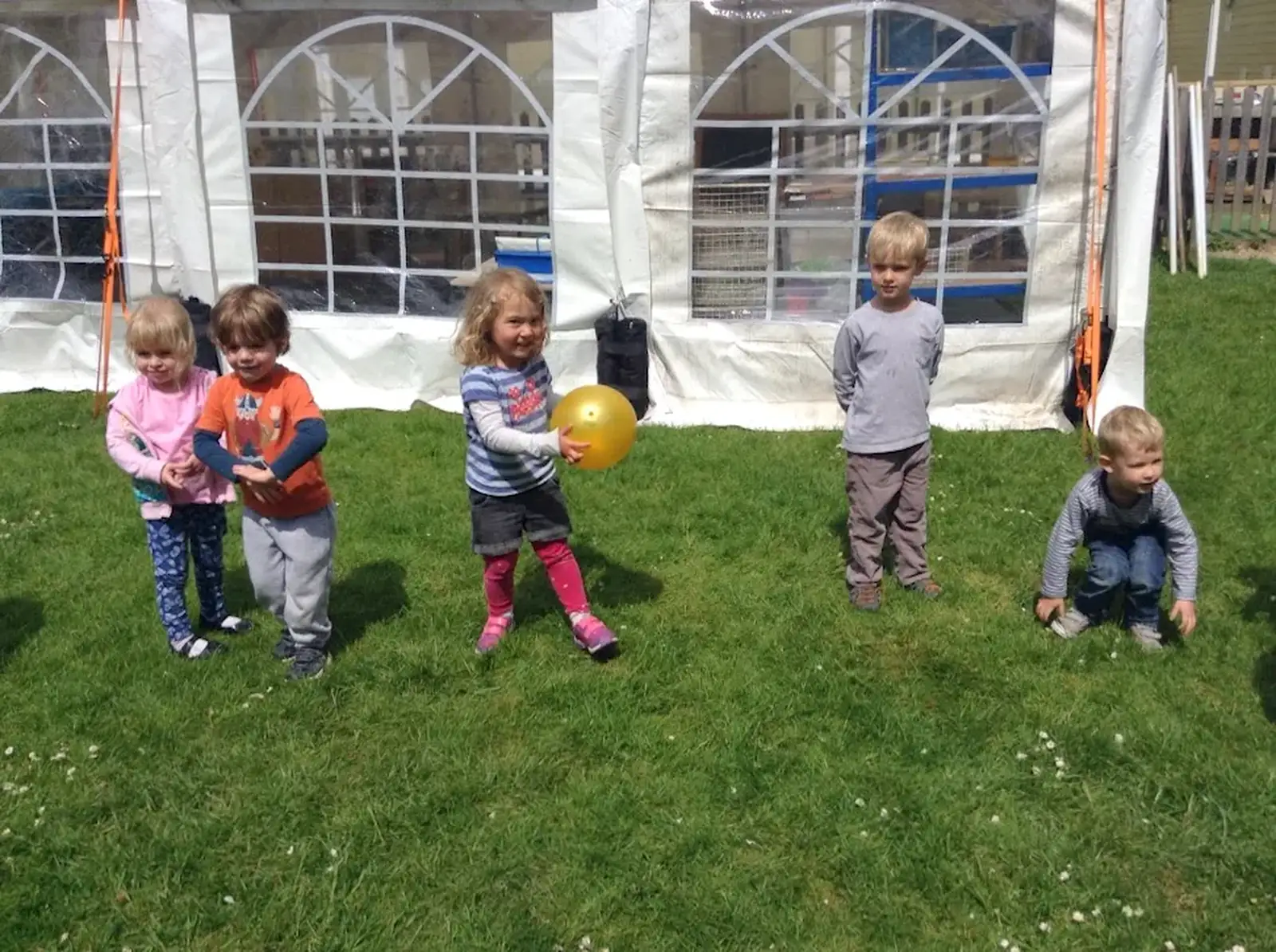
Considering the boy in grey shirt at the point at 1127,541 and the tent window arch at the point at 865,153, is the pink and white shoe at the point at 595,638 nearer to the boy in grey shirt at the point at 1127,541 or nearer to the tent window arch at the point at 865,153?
the boy in grey shirt at the point at 1127,541

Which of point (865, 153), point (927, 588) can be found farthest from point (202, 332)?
point (927, 588)

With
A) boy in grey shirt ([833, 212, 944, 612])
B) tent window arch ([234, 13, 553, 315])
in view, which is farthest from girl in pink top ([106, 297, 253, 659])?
tent window arch ([234, 13, 553, 315])

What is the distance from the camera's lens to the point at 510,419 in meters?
3.95

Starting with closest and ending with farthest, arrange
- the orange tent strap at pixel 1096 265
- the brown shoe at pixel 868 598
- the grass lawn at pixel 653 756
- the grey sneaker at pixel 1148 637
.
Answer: the grass lawn at pixel 653 756
the grey sneaker at pixel 1148 637
the brown shoe at pixel 868 598
the orange tent strap at pixel 1096 265

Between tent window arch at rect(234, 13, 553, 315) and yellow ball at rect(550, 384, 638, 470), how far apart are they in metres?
3.65

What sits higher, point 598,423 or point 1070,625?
point 598,423

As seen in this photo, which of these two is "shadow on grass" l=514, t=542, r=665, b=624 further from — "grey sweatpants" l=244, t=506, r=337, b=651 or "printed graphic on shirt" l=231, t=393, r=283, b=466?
"printed graphic on shirt" l=231, t=393, r=283, b=466

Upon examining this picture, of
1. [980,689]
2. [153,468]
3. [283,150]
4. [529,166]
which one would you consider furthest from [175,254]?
[980,689]

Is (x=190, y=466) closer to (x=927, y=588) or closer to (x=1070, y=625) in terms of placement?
(x=927, y=588)

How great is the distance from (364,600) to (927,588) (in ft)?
7.55

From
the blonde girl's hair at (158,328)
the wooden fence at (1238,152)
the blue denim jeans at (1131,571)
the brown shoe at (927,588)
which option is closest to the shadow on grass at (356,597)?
the blonde girl's hair at (158,328)

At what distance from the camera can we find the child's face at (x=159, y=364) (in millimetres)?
3910

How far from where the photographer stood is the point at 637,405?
7207 mm

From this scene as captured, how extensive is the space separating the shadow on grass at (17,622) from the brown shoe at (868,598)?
126 inches
